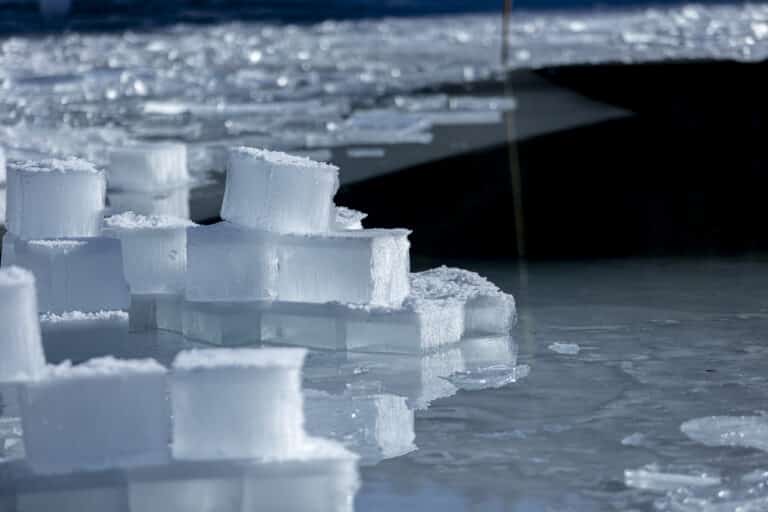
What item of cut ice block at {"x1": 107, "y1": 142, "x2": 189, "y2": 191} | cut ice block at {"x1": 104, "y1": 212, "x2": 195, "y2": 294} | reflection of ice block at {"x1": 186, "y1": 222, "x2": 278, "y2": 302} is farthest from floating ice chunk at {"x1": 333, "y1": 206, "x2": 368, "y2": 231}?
cut ice block at {"x1": 107, "y1": 142, "x2": 189, "y2": 191}

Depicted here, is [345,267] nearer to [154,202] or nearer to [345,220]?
[345,220]

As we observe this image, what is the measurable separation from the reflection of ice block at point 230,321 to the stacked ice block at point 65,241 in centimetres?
38

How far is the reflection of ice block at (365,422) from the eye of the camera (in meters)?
3.41

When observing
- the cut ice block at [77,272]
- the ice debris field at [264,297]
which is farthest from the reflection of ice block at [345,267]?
the cut ice block at [77,272]

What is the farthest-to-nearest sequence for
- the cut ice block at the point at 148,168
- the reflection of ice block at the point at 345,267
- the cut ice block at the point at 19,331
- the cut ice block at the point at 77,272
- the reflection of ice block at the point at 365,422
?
the cut ice block at the point at 148,168
the cut ice block at the point at 77,272
the reflection of ice block at the point at 345,267
the reflection of ice block at the point at 365,422
the cut ice block at the point at 19,331

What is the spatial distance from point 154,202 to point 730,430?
4509 mm

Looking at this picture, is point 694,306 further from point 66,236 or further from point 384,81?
point 384,81

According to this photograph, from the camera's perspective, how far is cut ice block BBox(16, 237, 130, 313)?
15.2 feet

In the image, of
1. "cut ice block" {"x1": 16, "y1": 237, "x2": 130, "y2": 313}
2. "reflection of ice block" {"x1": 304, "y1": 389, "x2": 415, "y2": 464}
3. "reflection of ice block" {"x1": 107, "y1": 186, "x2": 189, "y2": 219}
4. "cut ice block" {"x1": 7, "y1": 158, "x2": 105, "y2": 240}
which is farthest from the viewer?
"reflection of ice block" {"x1": 107, "y1": 186, "x2": 189, "y2": 219}

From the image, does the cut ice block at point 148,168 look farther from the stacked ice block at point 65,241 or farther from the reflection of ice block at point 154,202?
the stacked ice block at point 65,241

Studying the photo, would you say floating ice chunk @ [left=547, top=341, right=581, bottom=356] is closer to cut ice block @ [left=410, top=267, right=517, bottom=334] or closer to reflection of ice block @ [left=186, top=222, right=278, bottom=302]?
cut ice block @ [left=410, top=267, right=517, bottom=334]

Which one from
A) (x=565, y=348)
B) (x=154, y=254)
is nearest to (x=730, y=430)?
(x=565, y=348)

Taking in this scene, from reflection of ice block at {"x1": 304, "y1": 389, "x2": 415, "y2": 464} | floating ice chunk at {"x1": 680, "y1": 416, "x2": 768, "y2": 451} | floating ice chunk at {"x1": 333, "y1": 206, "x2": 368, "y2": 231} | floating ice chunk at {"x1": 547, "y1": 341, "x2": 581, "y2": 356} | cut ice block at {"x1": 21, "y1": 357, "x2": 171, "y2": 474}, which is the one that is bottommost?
floating ice chunk at {"x1": 680, "y1": 416, "x2": 768, "y2": 451}

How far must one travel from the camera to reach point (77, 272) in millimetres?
4656
